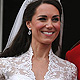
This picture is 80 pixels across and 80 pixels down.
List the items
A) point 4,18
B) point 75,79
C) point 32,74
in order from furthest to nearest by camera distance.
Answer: point 4,18
point 75,79
point 32,74

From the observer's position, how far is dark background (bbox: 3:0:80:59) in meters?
4.41

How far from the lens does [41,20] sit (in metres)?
2.91

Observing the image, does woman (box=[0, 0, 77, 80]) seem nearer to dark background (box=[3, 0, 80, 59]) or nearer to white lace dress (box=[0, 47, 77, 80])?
white lace dress (box=[0, 47, 77, 80])

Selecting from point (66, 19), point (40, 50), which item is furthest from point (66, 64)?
point (66, 19)

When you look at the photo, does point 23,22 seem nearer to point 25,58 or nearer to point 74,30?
point 25,58

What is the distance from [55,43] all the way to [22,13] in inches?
16.6

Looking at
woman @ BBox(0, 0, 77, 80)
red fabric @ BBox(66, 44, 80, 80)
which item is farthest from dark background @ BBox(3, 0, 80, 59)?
woman @ BBox(0, 0, 77, 80)

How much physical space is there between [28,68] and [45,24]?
0.41 meters

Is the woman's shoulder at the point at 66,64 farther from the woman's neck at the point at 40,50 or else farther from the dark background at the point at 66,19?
the dark background at the point at 66,19

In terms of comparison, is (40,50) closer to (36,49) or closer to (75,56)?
(36,49)

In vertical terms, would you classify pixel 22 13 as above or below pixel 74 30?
above

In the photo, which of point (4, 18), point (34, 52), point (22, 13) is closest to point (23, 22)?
point (22, 13)

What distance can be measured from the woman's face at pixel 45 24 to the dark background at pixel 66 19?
4.62 ft

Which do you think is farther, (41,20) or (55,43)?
(55,43)
